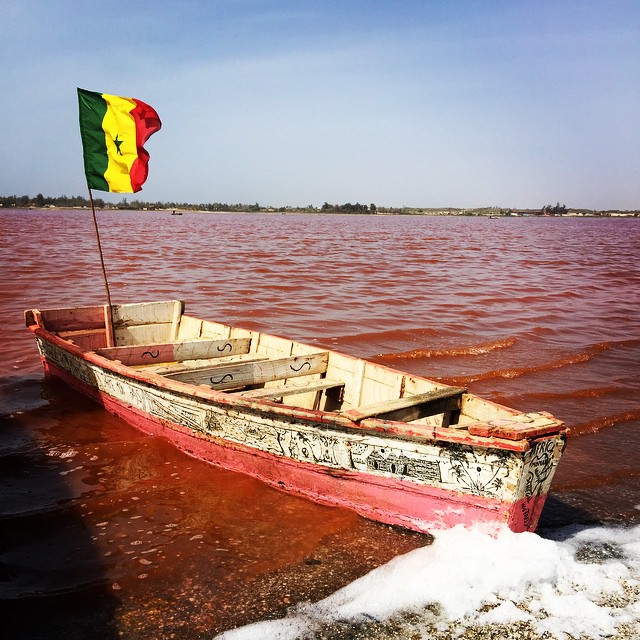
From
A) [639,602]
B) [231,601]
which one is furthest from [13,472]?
[639,602]

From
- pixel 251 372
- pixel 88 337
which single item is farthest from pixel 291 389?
pixel 88 337

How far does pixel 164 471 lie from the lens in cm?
578

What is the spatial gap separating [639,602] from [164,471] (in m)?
4.58

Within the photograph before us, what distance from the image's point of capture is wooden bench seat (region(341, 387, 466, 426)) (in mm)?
4406

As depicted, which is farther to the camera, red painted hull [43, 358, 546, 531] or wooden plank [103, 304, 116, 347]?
wooden plank [103, 304, 116, 347]

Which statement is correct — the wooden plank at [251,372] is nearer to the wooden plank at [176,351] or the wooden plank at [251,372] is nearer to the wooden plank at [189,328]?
the wooden plank at [176,351]

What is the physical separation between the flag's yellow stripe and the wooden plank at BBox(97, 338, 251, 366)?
7.65ft

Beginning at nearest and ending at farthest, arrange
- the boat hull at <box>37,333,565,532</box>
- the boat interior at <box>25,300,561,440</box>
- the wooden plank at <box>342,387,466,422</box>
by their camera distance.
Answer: the boat hull at <box>37,333,565,532</box>, the wooden plank at <box>342,387,466,422</box>, the boat interior at <box>25,300,561,440</box>

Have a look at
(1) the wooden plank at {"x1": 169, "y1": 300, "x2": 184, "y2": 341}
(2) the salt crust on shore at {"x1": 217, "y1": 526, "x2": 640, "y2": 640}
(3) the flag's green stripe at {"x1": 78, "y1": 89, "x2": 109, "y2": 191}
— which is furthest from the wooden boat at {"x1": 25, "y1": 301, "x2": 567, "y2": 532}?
(3) the flag's green stripe at {"x1": 78, "y1": 89, "x2": 109, "y2": 191}

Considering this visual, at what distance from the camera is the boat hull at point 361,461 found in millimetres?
3852

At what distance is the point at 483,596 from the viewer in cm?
379

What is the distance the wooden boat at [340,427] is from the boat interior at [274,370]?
15mm

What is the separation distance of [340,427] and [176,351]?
3718 millimetres

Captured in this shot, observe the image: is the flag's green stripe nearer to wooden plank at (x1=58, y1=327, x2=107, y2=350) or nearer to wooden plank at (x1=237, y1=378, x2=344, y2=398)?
wooden plank at (x1=58, y1=327, x2=107, y2=350)
